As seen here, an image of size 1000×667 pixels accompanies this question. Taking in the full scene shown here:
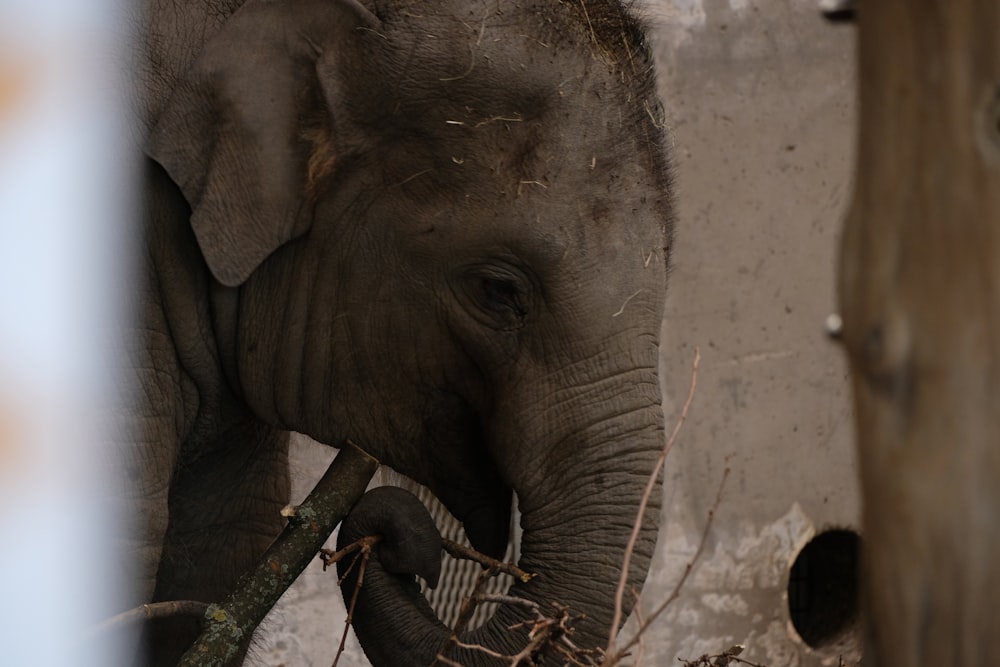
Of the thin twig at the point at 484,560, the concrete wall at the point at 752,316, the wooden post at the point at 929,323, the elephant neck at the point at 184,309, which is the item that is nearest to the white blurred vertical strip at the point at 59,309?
the elephant neck at the point at 184,309

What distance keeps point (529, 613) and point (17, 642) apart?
2.47 feet

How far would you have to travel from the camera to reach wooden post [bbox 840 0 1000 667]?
912mm

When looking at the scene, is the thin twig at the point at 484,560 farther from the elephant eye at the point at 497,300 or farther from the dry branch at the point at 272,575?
the elephant eye at the point at 497,300

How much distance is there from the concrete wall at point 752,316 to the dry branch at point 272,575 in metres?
2.08

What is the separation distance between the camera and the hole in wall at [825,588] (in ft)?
16.2

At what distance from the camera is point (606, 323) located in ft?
7.75

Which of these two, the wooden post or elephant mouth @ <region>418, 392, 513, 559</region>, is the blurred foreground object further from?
elephant mouth @ <region>418, 392, 513, 559</region>

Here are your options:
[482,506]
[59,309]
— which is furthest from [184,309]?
[482,506]

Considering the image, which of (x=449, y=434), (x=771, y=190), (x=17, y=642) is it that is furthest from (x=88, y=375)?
(x=771, y=190)

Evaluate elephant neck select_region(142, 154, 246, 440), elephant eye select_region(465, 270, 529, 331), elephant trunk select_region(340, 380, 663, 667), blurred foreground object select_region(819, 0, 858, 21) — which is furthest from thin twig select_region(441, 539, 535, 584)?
blurred foreground object select_region(819, 0, 858, 21)

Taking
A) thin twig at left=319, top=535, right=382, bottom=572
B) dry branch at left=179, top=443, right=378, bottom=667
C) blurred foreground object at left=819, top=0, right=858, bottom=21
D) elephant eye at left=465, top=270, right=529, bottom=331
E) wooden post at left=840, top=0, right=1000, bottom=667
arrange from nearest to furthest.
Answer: wooden post at left=840, top=0, right=1000, bottom=667 → blurred foreground object at left=819, top=0, right=858, bottom=21 → thin twig at left=319, top=535, right=382, bottom=572 → dry branch at left=179, top=443, right=378, bottom=667 → elephant eye at left=465, top=270, right=529, bottom=331

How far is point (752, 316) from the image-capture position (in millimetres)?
4465

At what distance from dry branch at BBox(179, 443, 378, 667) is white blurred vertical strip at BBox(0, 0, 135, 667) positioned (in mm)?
160

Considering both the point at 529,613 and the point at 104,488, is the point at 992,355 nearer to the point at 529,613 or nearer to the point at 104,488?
the point at 529,613
